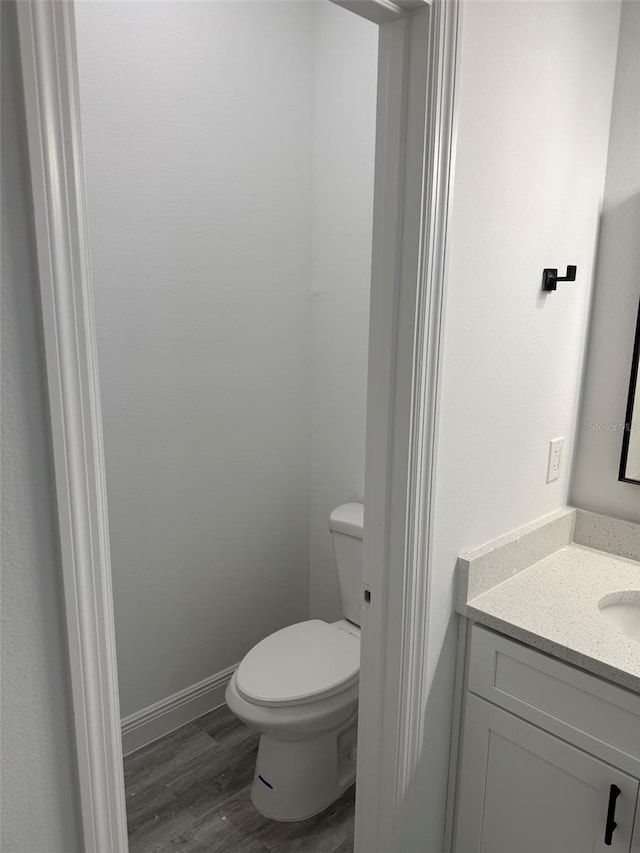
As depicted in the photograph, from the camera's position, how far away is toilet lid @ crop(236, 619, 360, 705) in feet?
5.84

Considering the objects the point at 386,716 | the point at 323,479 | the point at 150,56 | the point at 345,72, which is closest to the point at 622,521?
the point at 386,716

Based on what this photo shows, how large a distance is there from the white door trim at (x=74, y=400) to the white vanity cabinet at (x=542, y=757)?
0.88 metres

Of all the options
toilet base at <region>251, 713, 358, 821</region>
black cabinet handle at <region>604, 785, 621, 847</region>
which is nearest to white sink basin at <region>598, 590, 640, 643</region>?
black cabinet handle at <region>604, 785, 621, 847</region>

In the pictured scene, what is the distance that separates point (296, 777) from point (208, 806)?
0.29 meters

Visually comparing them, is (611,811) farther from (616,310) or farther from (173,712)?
(173,712)

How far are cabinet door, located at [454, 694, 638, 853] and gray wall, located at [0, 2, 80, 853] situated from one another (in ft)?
3.16

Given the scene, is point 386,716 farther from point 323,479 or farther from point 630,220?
point 630,220

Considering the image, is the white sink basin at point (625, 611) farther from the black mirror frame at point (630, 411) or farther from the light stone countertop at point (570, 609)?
the black mirror frame at point (630, 411)

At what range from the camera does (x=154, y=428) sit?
6.54 ft

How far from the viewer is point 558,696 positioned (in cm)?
131

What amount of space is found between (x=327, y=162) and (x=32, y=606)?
1.91 m

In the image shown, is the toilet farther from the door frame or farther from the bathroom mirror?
the bathroom mirror

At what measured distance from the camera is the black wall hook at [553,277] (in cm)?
150

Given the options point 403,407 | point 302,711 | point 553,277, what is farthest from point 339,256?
point 302,711
